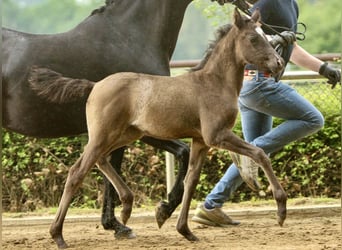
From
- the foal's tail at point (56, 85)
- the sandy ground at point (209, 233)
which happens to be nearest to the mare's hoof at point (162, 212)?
the sandy ground at point (209, 233)

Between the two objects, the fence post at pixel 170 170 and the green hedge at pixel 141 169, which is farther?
the green hedge at pixel 141 169

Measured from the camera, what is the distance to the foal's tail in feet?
19.2

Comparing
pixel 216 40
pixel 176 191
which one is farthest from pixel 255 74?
pixel 176 191

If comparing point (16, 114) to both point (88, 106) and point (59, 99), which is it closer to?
point (59, 99)

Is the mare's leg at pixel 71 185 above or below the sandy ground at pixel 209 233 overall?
above

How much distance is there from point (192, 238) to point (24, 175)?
10.1 ft

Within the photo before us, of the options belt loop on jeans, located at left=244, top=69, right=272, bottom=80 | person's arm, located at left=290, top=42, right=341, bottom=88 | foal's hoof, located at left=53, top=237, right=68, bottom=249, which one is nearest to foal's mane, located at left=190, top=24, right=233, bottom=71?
belt loop on jeans, located at left=244, top=69, right=272, bottom=80

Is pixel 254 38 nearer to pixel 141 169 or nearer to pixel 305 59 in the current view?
pixel 305 59

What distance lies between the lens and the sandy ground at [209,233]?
5941mm

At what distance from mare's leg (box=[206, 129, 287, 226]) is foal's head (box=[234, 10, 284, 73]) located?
538 millimetres

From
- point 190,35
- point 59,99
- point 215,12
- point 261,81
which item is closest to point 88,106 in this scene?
point 59,99

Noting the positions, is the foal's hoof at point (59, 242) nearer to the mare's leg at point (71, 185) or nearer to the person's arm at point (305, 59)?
the mare's leg at point (71, 185)

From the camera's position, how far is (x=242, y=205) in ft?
26.5

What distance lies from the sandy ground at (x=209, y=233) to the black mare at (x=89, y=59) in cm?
32
